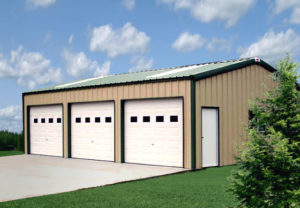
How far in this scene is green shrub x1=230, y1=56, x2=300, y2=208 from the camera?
18.0 ft

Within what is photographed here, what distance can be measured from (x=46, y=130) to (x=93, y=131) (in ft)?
13.7

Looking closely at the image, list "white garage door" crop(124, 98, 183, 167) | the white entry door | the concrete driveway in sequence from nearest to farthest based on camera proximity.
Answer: the concrete driveway
the white entry door
"white garage door" crop(124, 98, 183, 167)

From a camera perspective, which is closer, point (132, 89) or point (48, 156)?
point (132, 89)

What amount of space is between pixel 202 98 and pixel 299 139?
360 inches

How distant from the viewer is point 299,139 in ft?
18.5

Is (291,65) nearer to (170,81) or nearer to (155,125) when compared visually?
(170,81)

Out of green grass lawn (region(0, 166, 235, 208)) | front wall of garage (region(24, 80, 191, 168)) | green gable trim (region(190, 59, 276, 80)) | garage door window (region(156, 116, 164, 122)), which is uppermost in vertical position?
green gable trim (region(190, 59, 276, 80))

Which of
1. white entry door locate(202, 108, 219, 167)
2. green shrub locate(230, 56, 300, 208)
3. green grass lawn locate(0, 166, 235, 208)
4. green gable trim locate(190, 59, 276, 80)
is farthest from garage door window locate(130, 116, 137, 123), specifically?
green shrub locate(230, 56, 300, 208)

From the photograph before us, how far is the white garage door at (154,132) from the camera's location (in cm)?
1509

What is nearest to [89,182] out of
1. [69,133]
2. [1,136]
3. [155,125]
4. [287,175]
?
[155,125]

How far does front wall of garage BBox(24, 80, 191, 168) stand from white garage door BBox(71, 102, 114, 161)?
0.40m

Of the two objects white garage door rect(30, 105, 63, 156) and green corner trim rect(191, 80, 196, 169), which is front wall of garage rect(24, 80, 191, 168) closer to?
green corner trim rect(191, 80, 196, 169)

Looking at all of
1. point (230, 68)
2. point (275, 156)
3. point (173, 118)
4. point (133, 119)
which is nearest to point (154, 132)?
point (173, 118)

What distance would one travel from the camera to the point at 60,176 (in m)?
13.1
